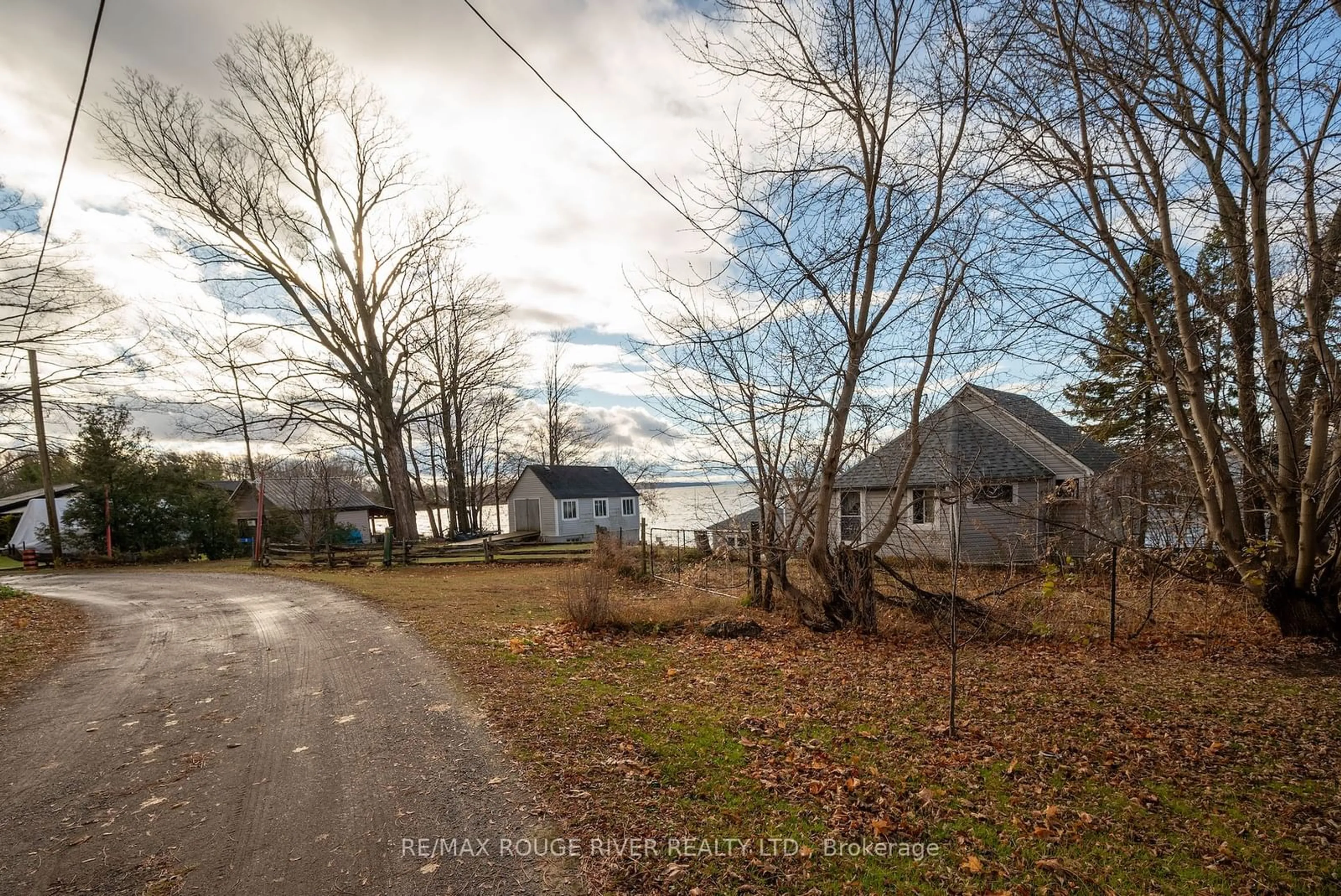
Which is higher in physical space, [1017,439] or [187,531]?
[1017,439]

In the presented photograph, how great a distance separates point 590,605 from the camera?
929cm

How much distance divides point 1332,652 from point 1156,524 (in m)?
→ 2.79

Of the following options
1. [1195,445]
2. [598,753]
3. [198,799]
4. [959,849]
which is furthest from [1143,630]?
[198,799]

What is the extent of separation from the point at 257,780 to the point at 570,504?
3297 centimetres

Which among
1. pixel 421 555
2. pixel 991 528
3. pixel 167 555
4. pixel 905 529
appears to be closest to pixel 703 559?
pixel 905 529

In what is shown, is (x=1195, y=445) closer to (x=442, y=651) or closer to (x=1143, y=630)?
(x=1143, y=630)

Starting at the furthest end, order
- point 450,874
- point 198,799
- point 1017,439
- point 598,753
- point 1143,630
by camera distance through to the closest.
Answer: point 1017,439 → point 1143,630 → point 598,753 → point 198,799 → point 450,874

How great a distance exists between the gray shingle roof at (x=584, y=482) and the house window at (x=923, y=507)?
844 inches

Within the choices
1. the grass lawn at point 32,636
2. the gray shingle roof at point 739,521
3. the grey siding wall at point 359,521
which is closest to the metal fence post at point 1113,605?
the gray shingle roof at point 739,521

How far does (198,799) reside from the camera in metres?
4.11

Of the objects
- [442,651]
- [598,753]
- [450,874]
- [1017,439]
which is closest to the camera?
[450,874]

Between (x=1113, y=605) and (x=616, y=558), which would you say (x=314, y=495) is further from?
(x=1113, y=605)

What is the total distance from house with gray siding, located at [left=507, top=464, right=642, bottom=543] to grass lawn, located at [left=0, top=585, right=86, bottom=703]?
22903 mm

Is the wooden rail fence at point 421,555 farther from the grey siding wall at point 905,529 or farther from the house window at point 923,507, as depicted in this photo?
the house window at point 923,507
